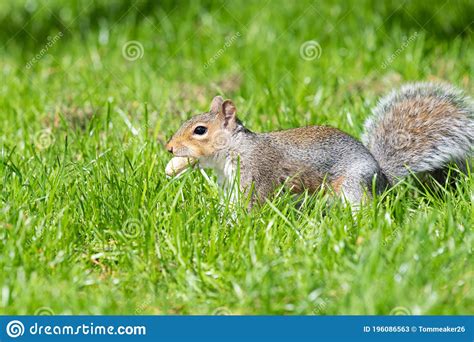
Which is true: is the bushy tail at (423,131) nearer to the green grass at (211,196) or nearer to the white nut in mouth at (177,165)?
the green grass at (211,196)

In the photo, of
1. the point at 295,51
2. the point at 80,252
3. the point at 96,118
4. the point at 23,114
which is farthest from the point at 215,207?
the point at 295,51

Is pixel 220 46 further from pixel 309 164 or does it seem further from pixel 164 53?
pixel 309 164

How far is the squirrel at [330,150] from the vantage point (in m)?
3.09

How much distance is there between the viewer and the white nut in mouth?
121 inches

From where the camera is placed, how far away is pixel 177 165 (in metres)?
3.11

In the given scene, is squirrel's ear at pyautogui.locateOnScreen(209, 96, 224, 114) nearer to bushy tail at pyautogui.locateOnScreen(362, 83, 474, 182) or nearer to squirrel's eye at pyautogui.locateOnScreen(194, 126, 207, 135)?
squirrel's eye at pyautogui.locateOnScreen(194, 126, 207, 135)

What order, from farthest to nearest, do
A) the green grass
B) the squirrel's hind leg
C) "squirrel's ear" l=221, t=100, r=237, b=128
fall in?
"squirrel's ear" l=221, t=100, r=237, b=128
the squirrel's hind leg
the green grass

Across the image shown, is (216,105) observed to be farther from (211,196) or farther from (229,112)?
(211,196)

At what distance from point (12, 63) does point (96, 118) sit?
1.68 meters

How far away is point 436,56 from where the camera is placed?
15.8 ft

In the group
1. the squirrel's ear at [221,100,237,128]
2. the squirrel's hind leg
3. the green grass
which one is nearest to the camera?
the green grass

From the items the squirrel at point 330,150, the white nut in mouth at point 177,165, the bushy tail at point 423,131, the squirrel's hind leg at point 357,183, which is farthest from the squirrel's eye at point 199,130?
the bushy tail at point 423,131

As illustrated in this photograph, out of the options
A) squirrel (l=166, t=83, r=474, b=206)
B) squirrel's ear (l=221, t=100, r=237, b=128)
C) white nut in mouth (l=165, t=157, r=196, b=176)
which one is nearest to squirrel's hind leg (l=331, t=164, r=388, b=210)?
squirrel (l=166, t=83, r=474, b=206)

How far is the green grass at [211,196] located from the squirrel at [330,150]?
0.36 feet
